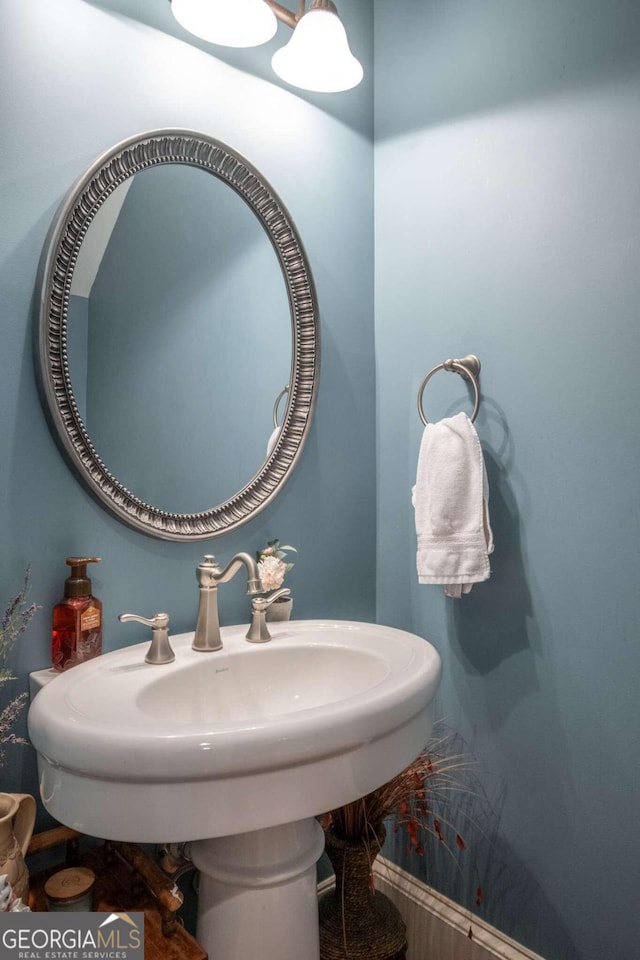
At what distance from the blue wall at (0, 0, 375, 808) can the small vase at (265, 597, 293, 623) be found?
2.2 inches

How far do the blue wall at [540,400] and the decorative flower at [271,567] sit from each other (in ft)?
1.25

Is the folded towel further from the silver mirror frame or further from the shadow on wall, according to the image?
the silver mirror frame

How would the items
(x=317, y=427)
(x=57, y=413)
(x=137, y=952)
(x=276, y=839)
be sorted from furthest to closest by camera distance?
(x=317, y=427), (x=57, y=413), (x=276, y=839), (x=137, y=952)

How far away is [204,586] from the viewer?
1284 millimetres

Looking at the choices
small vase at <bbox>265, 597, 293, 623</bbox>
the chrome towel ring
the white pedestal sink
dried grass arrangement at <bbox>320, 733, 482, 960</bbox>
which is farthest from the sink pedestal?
the chrome towel ring

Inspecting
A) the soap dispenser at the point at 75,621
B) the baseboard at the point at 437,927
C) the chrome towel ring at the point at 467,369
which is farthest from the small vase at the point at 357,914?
the chrome towel ring at the point at 467,369

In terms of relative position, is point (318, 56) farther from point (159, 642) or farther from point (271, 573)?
point (159, 642)

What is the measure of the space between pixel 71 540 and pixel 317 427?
0.65 meters

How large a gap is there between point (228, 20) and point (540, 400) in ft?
3.15

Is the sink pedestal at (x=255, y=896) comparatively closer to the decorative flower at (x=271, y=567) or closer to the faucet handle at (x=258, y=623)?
the faucet handle at (x=258, y=623)

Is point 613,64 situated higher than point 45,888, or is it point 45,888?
point 613,64

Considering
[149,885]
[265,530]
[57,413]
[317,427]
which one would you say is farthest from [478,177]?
[149,885]

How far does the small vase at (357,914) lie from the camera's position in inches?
53.4

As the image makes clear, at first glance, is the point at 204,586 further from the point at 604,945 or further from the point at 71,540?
the point at 604,945
